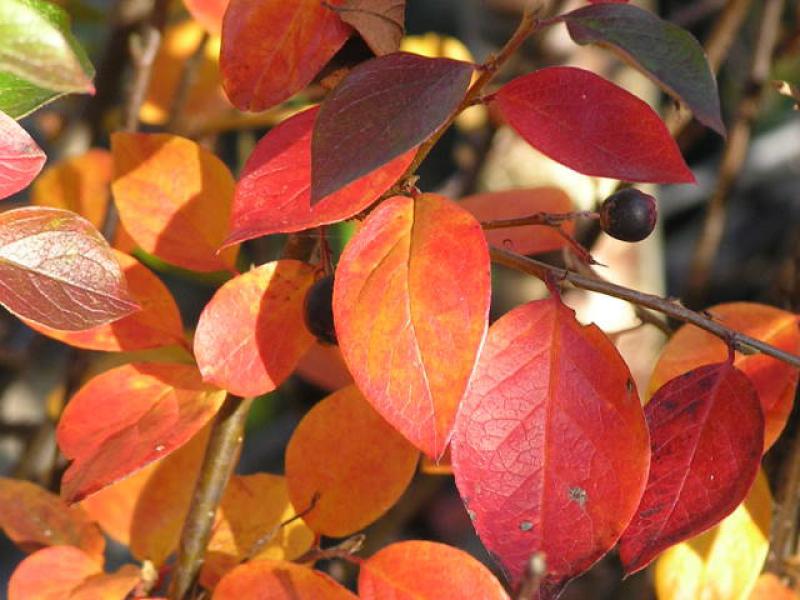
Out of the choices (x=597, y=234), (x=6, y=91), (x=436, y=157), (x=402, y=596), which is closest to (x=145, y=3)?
(x=597, y=234)

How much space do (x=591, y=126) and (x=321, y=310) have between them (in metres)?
0.15

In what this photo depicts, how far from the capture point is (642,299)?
0.52m

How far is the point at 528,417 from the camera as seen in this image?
19.6 inches

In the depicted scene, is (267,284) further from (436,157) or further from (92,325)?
(436,157)

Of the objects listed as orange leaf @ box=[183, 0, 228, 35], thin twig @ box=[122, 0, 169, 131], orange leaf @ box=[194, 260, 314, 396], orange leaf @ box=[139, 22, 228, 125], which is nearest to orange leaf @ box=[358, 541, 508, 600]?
orange leaf @ box=[194, 260, 314, 396]

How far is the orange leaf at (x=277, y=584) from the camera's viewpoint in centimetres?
54

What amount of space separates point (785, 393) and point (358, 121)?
29cm

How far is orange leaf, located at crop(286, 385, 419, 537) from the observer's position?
0.60 m

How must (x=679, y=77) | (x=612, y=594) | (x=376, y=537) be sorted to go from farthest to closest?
(x=612, y=594)
(x=376, y=537)
(x=679, y=77)

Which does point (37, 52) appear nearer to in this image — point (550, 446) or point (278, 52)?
point (278, 52)

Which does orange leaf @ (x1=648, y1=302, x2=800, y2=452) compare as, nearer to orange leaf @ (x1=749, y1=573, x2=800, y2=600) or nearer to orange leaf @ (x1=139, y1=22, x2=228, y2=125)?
orange leaf @ (x1=749, y1=573, x2=800, y2=600)

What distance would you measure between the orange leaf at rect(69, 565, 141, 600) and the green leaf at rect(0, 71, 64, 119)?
24 cm

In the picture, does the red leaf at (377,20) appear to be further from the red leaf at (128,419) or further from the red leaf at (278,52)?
the red leaf at (128,419)

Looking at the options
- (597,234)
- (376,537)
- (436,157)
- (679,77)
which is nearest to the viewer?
(679,77)
